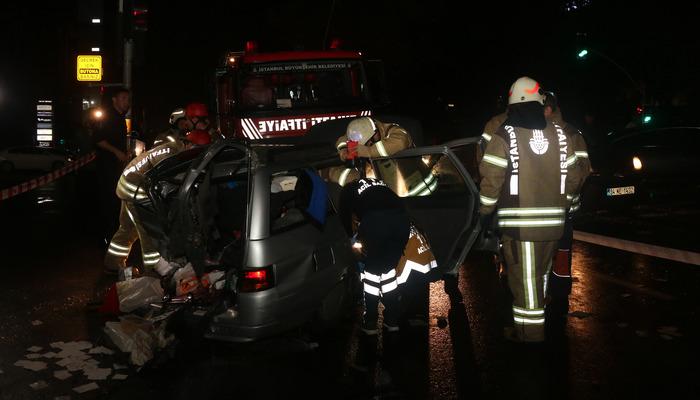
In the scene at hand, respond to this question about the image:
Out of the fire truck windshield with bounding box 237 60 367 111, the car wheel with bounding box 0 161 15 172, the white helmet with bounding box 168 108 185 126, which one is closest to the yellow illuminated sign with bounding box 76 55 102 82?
the fire truck windshield with bounding box 237 60 367 111

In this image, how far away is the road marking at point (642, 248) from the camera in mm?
9019

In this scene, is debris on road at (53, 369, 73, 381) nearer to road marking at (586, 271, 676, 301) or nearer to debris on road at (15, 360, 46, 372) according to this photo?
debris on road at (15, 360, 46, 372)

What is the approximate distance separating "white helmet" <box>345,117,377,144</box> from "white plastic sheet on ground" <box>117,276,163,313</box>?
196 centimetres

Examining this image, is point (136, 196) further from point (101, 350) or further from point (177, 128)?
point (177, 128)

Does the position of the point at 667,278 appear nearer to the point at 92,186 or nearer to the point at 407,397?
the point at 407,397

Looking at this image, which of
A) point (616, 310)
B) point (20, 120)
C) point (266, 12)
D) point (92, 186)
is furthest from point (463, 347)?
point (20, 120)

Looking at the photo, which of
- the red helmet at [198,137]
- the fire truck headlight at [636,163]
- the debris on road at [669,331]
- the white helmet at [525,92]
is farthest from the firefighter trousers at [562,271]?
the fire truck headlight at [636,163]

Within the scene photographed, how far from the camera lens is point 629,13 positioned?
1141 inches

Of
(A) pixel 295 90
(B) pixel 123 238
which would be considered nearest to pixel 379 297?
(B) pixel 123 238

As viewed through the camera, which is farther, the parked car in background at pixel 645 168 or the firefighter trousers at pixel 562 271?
the parked car in background at pixel 645 168

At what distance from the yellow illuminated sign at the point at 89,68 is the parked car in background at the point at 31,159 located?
21.7 m

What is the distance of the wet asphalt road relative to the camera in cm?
512

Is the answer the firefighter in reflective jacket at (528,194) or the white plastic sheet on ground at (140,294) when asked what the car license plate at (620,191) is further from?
the white plastic sheet on ground at (140,294)

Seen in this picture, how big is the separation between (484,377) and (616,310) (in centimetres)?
→ 213
